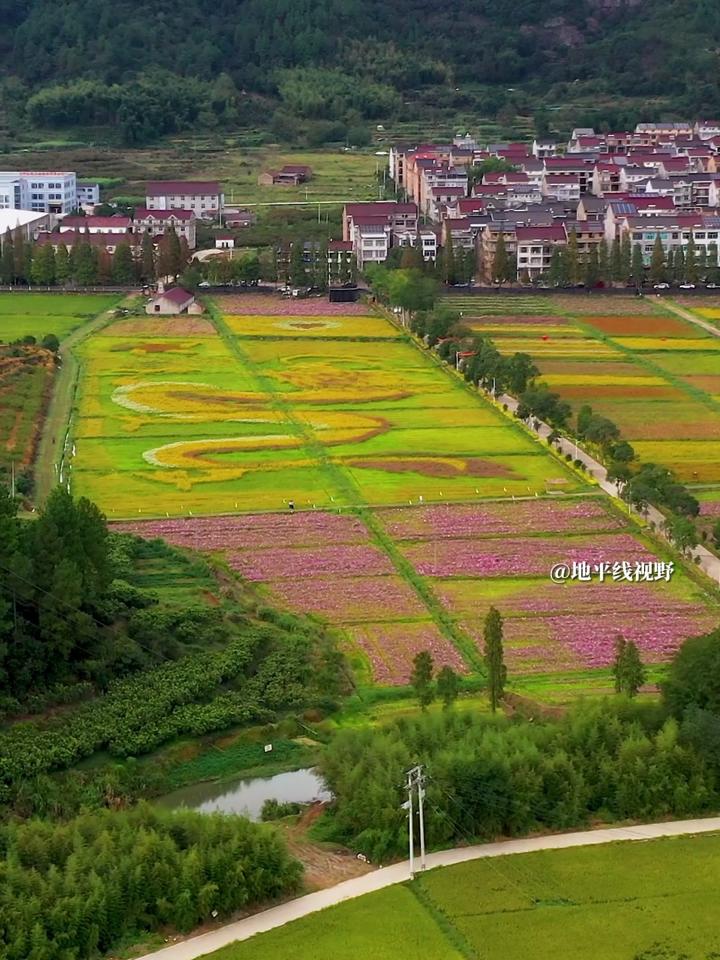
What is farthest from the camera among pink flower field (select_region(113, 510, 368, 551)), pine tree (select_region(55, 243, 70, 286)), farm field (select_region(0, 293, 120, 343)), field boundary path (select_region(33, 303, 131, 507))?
pine tree (select_region(55, 243, 70, 286))

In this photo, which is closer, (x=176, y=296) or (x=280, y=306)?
(x=176, y=296)

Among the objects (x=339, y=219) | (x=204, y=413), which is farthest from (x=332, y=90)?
(x=204, y=413)

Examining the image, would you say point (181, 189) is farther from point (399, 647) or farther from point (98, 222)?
point (399, 647)

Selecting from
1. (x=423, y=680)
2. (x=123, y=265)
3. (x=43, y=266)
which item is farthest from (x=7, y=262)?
(x=423, y=680)

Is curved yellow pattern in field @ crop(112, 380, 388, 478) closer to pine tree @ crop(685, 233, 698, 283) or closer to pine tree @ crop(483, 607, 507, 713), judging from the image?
pine tree @ crop(483, 607, 507, 713)

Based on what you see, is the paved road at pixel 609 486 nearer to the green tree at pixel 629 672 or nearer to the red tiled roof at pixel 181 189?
the green tree at pixel 629 672

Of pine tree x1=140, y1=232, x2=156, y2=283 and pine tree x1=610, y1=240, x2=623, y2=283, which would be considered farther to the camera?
pine tree x1=140, y1=232, x2=156, y2=283

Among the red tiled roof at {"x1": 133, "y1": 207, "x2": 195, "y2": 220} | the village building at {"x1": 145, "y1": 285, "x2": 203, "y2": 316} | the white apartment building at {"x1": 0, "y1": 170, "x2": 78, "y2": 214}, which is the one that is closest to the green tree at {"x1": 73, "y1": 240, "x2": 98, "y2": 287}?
the village building at {"x1": 145, "y1": 285, "x2": 203, "y2": 316}
